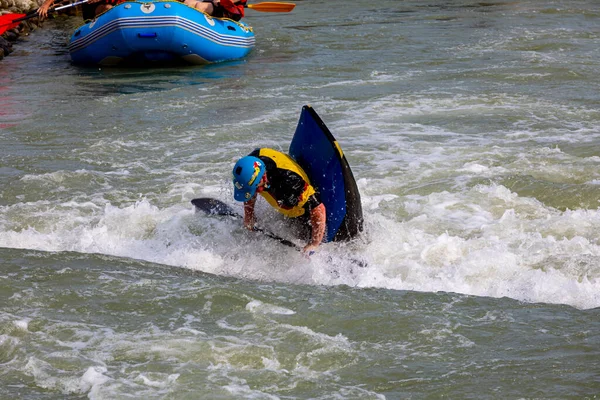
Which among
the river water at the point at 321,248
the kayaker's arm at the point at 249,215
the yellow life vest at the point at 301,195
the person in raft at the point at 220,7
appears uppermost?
the person in raft at the point at 220,7

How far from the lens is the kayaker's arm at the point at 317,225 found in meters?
6.07

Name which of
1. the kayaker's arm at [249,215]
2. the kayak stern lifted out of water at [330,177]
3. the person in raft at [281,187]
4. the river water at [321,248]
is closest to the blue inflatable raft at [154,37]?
the river water at [321,248]

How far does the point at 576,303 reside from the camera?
552 cm

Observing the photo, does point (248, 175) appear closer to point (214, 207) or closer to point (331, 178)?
point (331, 178)

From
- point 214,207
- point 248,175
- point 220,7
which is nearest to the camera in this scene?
point 248,175

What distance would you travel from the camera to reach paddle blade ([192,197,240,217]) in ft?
23.0

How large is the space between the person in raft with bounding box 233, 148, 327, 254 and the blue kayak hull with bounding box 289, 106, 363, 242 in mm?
108

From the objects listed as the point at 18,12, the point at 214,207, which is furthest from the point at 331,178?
the point at 18,12

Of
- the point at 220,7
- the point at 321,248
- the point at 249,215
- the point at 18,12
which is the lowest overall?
the point at 321,248

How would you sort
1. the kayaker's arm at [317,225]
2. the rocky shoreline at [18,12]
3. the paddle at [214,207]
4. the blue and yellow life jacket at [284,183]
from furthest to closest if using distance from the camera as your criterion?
the rocky shoreline at [18,12], the paddle at [214,207], the kayaker's arm at [317,225], the blue and yellow life jacket at [284,183]

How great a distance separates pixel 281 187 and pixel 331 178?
1.34 ft

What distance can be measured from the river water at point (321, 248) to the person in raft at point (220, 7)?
54.2 inches

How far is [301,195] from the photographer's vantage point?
19.7 ft

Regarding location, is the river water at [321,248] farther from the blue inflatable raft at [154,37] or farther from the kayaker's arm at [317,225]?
the blue inflatable raft at [154,37]
